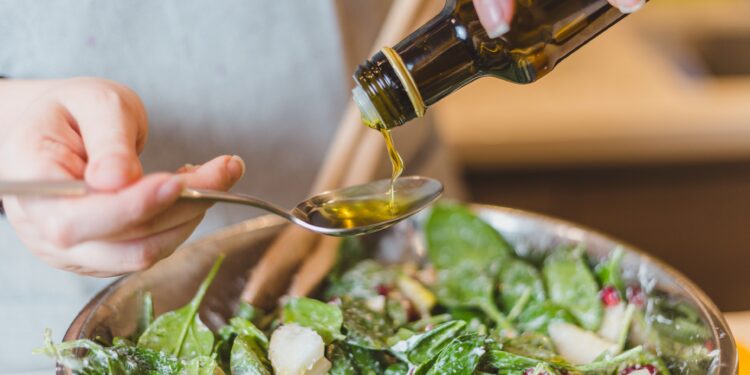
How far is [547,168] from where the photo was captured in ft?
5.62

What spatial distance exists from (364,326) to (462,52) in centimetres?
26

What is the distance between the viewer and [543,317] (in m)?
0.72

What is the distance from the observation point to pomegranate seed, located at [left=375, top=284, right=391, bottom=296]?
747 millimetres

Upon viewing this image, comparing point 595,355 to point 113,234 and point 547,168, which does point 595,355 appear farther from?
point 547,168

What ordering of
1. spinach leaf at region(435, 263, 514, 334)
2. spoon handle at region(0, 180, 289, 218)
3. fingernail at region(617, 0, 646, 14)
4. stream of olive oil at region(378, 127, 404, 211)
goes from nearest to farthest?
spoon handle at region(0, 180, 289, 218) < fingernail at region(617, 0, 646, 14) < stream of olive oil at region(378, 127, 404, 211) < spinach leaf at region(435, 263, 514, 334)

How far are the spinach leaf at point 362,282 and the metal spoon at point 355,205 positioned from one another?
119 millimetres

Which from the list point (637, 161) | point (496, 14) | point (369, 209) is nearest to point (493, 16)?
point (496, 14)

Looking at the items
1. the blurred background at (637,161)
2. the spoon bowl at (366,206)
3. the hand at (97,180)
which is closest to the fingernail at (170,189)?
the hand at (97,180)

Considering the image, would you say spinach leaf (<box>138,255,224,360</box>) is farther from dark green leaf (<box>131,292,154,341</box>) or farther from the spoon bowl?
the spoon bowl

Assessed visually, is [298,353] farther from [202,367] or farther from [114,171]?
[114,171]

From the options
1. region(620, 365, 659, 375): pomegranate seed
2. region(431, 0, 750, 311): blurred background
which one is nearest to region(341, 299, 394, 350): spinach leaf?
region(620, 365, 659, 375): pomegranate seed

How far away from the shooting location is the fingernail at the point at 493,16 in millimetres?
528

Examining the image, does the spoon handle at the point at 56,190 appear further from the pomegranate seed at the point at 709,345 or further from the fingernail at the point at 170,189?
the pomegranate seed at the point at 709,345

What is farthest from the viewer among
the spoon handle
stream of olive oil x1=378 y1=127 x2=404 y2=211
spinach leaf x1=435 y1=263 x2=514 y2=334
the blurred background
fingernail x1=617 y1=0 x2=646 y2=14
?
the blurred background
